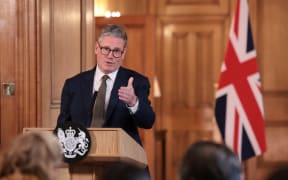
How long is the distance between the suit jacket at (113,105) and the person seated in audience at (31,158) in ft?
3.99

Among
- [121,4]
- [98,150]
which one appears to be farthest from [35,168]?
[121,4]

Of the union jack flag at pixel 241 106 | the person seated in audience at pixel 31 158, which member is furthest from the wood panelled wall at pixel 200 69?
the person seated in audience at pixel 31 158

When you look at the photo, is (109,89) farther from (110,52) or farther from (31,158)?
(31,158)

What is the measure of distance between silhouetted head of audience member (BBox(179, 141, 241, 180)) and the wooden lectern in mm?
1082

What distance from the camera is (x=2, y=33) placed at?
4.74 m

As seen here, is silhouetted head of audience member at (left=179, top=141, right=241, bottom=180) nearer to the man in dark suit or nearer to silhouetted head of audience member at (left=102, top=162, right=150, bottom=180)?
silhouetted head of audience member at (left=102, top=162, right=150, bottom=180)

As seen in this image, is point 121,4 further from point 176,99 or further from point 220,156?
point 220,156

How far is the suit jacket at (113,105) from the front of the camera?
10.8 ft

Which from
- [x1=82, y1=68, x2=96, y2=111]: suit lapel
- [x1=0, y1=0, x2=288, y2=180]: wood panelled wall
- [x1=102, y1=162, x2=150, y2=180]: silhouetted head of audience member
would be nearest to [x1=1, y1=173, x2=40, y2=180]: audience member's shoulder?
[x1=102, y1=162, x2=150, y2=180]: silhouetted head of audience member

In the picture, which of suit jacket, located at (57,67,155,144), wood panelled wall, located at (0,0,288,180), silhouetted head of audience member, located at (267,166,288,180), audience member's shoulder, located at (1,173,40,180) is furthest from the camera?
wood panelled wall, located at (0,0,288,180)

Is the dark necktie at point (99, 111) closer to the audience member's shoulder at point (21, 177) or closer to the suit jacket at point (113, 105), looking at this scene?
the suit jacket at point (113, 105)

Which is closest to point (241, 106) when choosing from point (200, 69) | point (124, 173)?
point (124, 173)

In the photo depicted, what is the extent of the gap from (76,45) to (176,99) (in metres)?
2.30

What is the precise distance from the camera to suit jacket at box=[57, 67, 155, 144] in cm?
329
